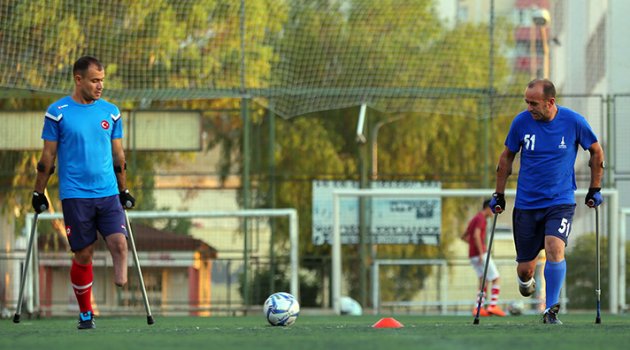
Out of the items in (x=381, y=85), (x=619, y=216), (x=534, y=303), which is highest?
(x=381, y=85)

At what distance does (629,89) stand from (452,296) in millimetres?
4833

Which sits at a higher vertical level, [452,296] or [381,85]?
[381,85]

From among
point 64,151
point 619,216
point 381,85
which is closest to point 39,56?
point 381,85

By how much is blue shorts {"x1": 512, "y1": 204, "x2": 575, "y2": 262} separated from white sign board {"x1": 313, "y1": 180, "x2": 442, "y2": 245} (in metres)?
10.2

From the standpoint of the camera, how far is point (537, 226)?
10391mm

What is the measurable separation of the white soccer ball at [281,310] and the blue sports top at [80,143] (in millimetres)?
1466

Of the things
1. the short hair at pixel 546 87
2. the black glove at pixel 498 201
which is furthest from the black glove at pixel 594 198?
the short hair at pixel 546 87

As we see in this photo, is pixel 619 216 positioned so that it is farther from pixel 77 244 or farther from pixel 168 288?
pixel 77 244

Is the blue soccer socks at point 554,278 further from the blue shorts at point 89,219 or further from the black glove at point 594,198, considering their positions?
the blue shorts at point 89,219

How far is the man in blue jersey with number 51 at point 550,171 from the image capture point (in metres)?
10.1

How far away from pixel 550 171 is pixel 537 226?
449 mm

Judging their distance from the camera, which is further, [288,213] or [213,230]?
[213,230]

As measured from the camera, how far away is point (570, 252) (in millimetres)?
21297

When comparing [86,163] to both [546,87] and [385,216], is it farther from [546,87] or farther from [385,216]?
[385,216]
